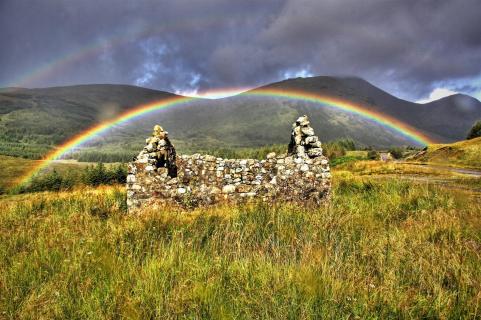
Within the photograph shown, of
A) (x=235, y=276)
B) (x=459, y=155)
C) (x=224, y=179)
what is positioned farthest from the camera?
(x=459, y=155)

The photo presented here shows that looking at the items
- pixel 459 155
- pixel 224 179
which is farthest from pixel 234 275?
pixel 459 155

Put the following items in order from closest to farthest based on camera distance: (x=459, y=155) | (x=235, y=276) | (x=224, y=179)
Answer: (x=235, y=276), (x=224, y=179), (x=459, y=155)

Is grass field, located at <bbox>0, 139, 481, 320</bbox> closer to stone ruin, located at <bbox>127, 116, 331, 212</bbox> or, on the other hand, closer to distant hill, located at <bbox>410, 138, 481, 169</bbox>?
stone ruin, located at <bbox>127, 116, 331, 212</bbox>

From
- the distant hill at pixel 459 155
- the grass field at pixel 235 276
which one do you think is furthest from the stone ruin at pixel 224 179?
the distant hill at pixel 459 155

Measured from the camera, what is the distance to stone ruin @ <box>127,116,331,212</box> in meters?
10.1

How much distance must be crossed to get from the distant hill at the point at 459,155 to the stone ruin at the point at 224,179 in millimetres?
36644

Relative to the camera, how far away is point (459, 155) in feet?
143

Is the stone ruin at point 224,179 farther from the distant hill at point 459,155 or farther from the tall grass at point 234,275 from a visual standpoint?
the distant hill at point 459,155

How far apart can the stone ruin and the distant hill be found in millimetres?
36644

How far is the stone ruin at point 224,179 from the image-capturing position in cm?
1010

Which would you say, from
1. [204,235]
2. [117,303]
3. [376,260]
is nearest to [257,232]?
[204,235]

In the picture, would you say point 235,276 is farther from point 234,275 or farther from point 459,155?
point 459,155

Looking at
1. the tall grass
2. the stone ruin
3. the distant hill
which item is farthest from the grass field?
the distant hill

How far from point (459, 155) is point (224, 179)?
4516 cm
